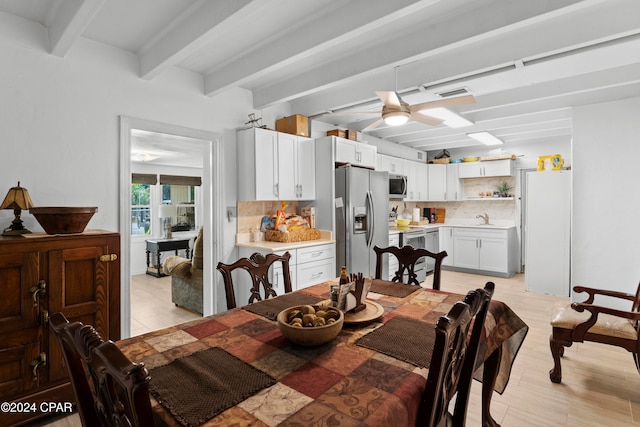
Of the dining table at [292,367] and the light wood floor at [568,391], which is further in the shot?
the light wood floor at [568,391]

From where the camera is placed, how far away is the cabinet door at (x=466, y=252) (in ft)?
20.6

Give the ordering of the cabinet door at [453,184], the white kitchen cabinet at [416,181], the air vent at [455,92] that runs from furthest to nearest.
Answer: the cabinet door at [453,184], the white kitchen cabinet at [416,181], the air vent at [455,92]

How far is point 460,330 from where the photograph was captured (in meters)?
1.10

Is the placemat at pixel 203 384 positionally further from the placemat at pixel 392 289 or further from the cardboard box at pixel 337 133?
the cardboard box at pixel 337 133

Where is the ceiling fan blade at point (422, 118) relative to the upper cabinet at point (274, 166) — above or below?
above

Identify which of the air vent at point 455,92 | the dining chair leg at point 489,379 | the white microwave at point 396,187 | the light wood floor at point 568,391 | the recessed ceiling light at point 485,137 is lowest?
the light wood floor at point 568,391

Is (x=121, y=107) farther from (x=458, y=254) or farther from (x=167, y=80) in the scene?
(x=458, y=254)

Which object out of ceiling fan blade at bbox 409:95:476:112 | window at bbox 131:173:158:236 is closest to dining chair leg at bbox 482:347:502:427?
ceiling fan blade at bbox 409:95:476:112

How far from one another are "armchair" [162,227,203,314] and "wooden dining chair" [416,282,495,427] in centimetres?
330

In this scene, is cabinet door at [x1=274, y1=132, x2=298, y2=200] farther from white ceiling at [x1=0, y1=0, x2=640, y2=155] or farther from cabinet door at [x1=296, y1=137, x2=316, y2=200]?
white ceiling at [x1=0, y1=0, x2=640, y2=155]

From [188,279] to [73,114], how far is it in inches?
90.3

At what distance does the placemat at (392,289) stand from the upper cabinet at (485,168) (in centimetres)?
507

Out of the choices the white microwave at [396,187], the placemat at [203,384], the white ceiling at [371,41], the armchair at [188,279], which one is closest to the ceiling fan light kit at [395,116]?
the white ceiling at [371,41]

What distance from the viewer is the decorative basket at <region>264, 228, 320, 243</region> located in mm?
3814
